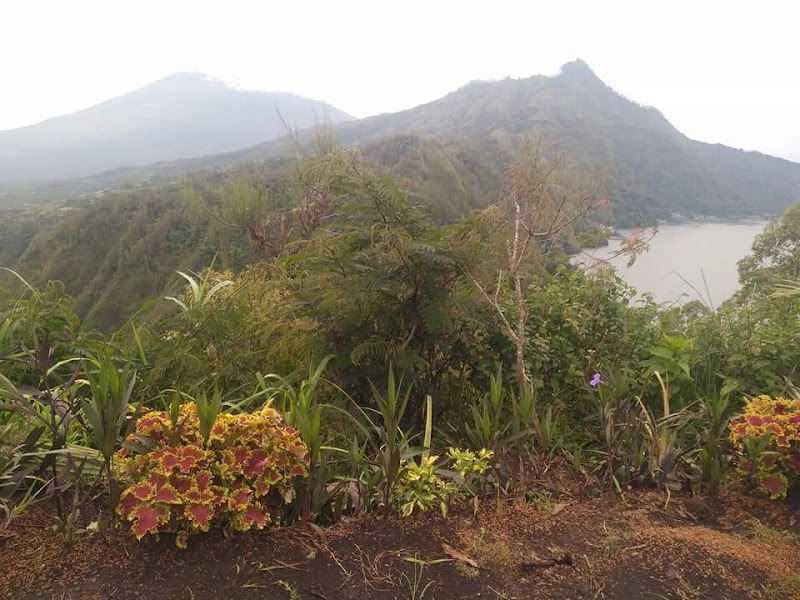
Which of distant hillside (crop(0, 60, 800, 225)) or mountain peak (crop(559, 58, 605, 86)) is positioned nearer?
distant hillside (crop(0, 60, 800, 225))

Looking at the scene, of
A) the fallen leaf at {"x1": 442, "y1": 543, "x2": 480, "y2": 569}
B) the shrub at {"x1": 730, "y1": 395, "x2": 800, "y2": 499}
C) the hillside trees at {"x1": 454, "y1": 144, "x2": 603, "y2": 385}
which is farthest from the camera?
the hillside trees at {"x1": 454, "y1": 144, "x2": 603, "y2": 385}

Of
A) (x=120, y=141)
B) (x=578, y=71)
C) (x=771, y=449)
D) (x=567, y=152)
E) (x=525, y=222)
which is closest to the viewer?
(x=771, y=449)

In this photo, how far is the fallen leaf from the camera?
1.44 m

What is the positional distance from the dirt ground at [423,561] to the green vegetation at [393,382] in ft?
0.26

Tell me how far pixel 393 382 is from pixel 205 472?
75 centimetres

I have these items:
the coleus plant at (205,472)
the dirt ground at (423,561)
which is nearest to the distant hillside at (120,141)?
the coleus plant at (205,472)

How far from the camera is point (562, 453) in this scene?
91.3 inches

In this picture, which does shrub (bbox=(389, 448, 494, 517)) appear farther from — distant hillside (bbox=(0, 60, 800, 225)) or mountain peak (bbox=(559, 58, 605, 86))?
mountain peak (bbox=(559, 58, 605, 86))

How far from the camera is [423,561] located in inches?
56.4

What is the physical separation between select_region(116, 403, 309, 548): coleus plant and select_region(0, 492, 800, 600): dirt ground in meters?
0.09

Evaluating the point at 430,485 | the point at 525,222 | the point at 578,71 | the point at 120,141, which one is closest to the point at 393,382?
the point at 430,485

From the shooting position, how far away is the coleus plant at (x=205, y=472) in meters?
1.34

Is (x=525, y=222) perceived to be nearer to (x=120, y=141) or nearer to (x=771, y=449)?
(x=771, y=449)

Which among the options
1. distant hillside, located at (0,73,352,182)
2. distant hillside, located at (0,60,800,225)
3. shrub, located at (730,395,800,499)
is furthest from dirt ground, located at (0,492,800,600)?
distant hillside, located at (0,73,352,182)
